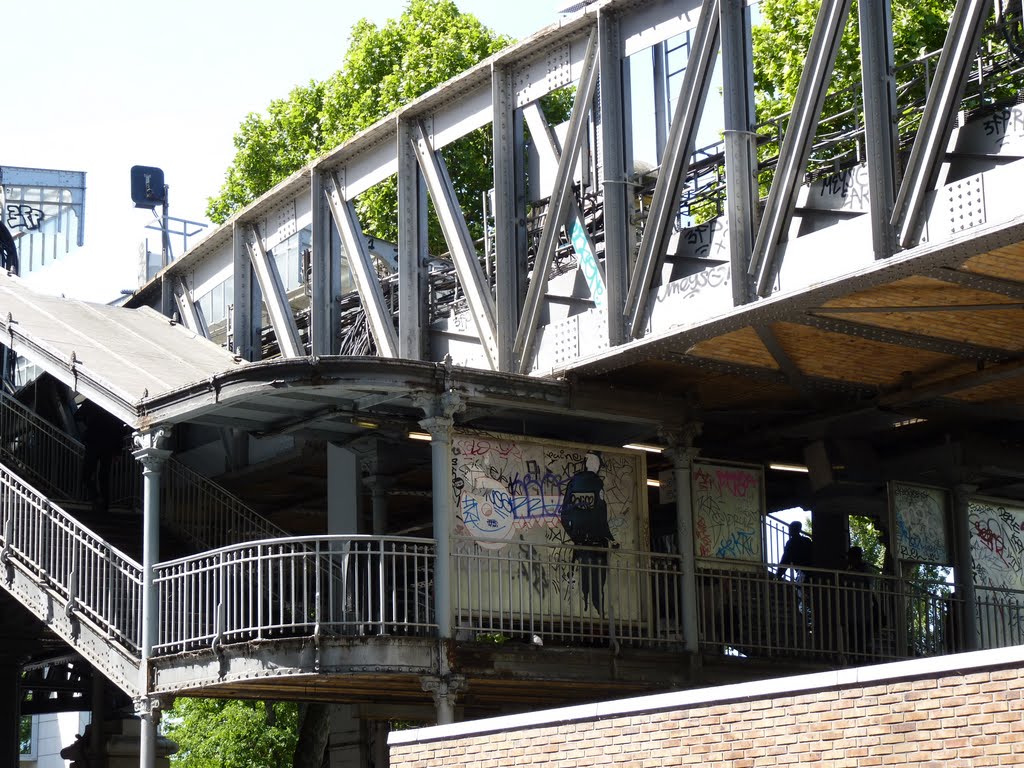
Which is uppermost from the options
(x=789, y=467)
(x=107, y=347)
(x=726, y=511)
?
(x=107, y=347)

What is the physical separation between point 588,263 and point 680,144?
7.30 ft

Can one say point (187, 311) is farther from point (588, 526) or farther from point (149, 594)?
point (588, 526)

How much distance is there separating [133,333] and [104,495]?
8.84ft

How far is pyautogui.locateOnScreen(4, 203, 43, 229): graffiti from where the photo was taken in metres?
47.9

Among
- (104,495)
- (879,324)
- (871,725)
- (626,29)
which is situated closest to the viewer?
(871,725)

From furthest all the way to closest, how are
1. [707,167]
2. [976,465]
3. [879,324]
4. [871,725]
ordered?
[976,465]
[707,167]
[879,324]
[871,725]

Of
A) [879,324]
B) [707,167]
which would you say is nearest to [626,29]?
[707,167]

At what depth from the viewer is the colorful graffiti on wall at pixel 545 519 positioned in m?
19.3

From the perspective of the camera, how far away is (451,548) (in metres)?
18.9

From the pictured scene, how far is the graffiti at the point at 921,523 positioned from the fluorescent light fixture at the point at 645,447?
12.0 feet

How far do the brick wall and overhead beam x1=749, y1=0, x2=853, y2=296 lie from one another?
544 cm

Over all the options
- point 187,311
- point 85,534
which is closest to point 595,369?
point 85,534

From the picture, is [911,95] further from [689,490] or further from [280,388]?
[280,388]

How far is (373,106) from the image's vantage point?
42.2 metres
